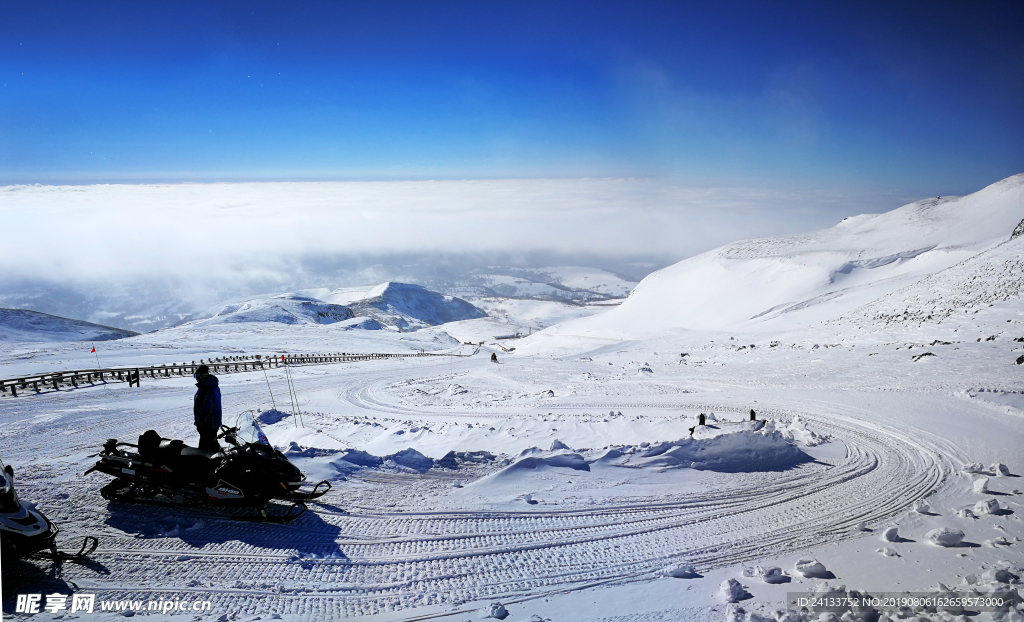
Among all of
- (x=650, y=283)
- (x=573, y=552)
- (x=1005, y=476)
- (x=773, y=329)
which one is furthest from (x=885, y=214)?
(x=573, y=552)

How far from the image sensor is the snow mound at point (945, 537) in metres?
7.00

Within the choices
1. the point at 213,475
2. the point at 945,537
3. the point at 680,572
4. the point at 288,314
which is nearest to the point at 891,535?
the point at 945,537

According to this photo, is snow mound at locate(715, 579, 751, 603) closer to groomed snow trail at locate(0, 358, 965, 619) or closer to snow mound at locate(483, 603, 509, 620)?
groomed snow trail at locate(0, 358, 965, 619)

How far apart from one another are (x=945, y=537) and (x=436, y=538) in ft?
23.3

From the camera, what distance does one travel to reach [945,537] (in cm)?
705

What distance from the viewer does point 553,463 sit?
33.2 ft

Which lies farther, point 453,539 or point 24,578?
point 453,539

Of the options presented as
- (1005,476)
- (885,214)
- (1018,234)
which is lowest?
(1005,476)

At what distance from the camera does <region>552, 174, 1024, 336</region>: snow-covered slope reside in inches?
2411

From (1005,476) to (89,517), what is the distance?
15.8 meters

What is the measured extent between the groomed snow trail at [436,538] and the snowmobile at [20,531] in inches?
17.5

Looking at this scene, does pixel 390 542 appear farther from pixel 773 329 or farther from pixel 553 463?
pixel 773 329

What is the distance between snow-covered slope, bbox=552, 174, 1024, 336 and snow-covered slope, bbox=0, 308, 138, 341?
69.9 metres

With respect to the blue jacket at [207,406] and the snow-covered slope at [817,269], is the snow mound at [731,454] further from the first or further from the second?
the snow-covered slope at [817,269]
